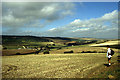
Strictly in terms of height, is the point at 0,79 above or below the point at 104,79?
below

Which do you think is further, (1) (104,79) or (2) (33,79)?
(2) (33,79)

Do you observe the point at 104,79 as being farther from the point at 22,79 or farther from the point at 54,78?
the point at 22,79

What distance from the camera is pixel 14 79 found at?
13.8m

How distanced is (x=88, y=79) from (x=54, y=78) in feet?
15.0

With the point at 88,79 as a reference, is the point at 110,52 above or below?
above

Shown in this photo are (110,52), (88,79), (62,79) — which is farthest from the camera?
(110,52)

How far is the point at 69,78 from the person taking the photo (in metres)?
13.7

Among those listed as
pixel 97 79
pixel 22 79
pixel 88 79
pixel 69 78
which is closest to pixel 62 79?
pixel 69 78

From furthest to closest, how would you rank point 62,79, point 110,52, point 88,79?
point 110,52
point 62,79
point 88,79

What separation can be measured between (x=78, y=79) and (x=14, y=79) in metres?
8.83

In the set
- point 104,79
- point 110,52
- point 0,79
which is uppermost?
point 110,52

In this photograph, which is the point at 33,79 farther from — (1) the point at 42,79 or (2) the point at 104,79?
(2) the point at 104,79

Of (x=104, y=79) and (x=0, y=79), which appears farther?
(x=0, y=79)

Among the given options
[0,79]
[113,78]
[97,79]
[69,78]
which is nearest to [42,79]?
[69,78]
